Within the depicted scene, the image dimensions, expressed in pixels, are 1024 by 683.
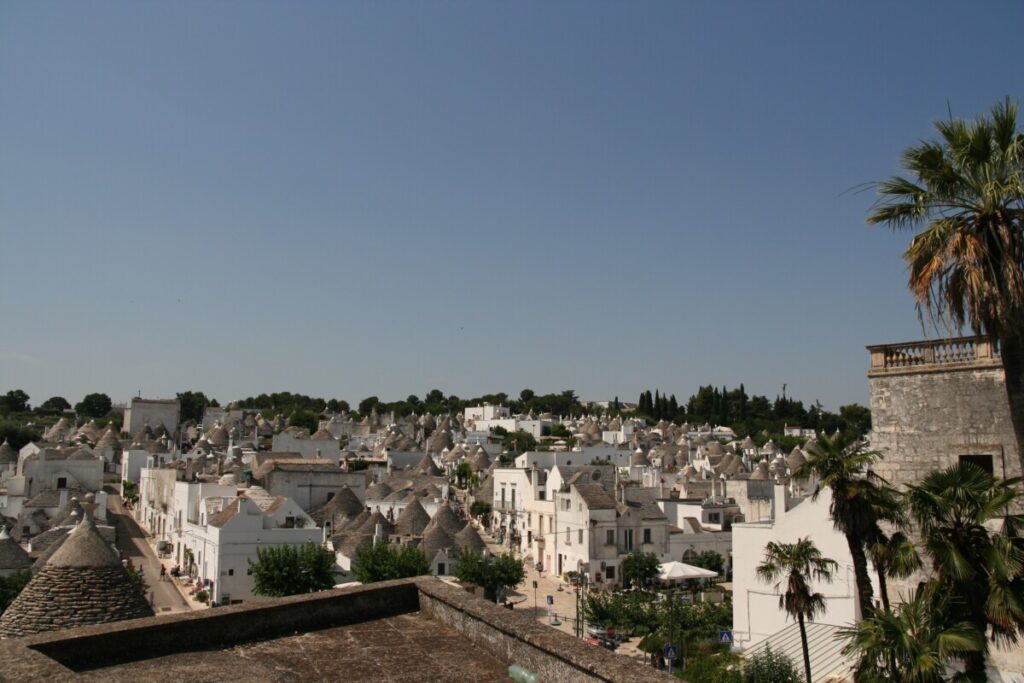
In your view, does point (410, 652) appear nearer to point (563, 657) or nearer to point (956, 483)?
point (563, 657)

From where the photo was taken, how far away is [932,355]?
1427 cm

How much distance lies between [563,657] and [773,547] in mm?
12465

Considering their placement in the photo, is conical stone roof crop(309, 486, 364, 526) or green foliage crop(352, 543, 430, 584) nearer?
green foliage crop(352, 543, 430, 584)

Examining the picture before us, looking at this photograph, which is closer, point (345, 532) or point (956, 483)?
point (956, 483)

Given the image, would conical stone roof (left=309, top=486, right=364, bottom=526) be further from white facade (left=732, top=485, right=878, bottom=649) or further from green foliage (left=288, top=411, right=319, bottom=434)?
green foliage (left=288, top=411, right=319, bottom=434)

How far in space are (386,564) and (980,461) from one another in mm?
24751

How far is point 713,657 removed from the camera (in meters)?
22.5

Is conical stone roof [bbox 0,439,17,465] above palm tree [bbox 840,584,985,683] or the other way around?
above

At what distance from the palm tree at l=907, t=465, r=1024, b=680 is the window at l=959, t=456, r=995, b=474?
2.58 m

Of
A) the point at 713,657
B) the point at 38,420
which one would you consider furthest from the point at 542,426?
the point at 713,657

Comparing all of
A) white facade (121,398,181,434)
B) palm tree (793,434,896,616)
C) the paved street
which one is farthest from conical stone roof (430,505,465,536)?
white facade (121,398,181,434)

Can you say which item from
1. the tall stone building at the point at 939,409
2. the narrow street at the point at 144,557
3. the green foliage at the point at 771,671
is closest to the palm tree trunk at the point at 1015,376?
the tall stone building at the point at 939,409

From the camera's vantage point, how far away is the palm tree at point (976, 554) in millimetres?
9625

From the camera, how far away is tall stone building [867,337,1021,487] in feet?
44.2
